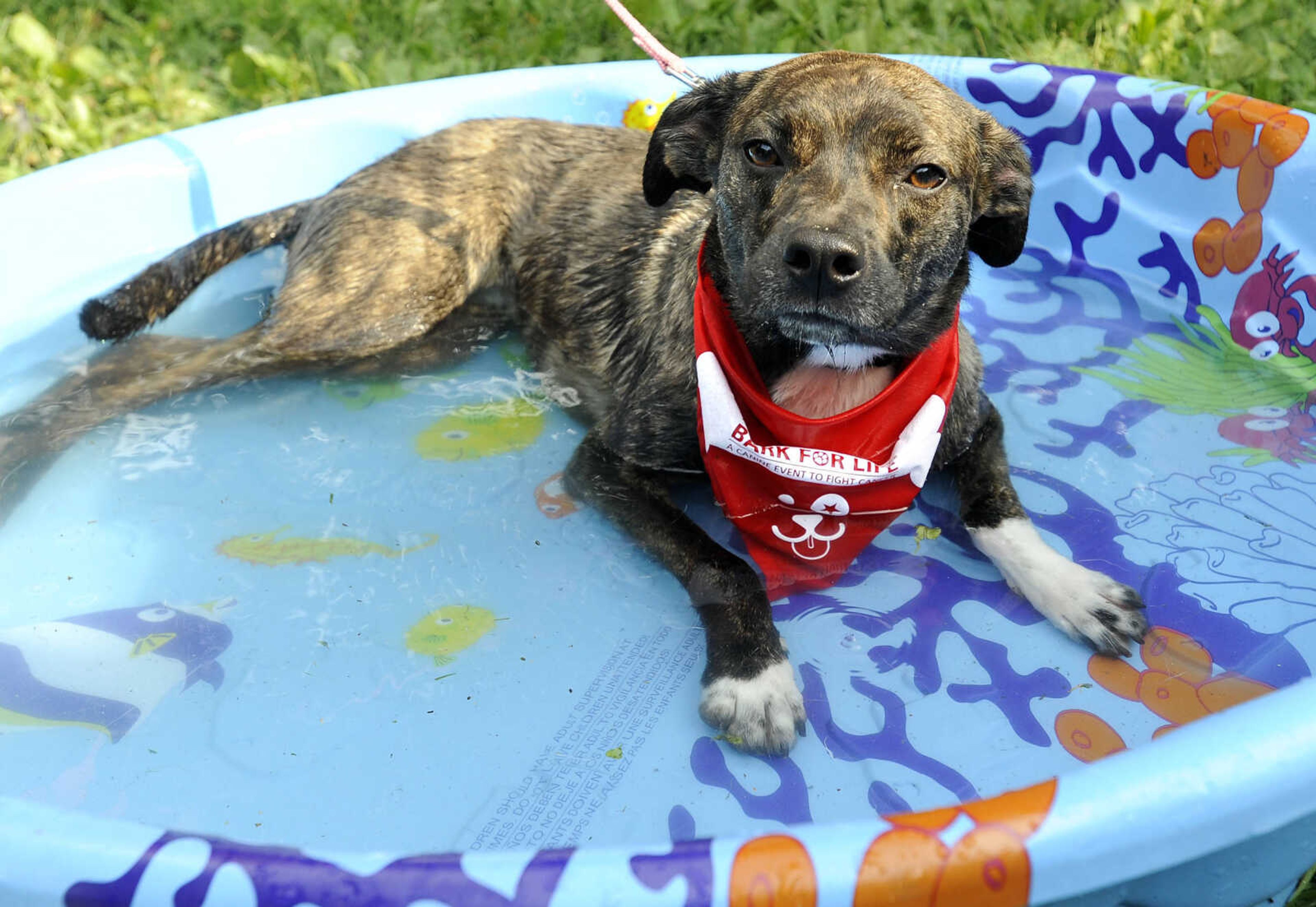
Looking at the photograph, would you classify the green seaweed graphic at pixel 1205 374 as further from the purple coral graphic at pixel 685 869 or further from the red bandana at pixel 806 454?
the purple coral graphic at pixel 685 869

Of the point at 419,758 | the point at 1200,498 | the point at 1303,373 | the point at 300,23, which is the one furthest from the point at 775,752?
the point at 300,23

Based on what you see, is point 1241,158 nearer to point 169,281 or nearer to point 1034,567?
point 1034,567

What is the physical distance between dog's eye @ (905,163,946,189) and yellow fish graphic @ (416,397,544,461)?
1.67 meters

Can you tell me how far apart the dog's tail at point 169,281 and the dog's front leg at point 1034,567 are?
290 cm

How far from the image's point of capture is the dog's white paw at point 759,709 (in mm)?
2641

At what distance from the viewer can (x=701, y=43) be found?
21.4 feet

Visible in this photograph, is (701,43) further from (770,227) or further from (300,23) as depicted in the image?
(770,227)

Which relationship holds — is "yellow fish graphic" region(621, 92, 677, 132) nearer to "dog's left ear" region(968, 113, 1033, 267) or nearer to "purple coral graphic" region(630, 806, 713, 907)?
"dog's left ear" region(968, 113, 1033, 267)

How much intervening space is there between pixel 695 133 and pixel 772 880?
2.33 m

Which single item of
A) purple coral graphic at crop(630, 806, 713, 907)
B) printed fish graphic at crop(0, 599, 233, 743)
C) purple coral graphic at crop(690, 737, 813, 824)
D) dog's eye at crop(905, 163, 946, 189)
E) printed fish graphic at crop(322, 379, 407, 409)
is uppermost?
dog's eye at crop(905, 163, 946, 189)

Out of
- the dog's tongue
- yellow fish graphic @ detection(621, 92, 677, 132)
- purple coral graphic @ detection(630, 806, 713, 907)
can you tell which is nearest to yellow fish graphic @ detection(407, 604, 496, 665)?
the dog's tongue

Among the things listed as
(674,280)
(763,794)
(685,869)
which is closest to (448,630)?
(763,794)

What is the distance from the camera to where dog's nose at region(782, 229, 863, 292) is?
253cm

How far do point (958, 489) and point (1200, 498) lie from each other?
2.61 feet
